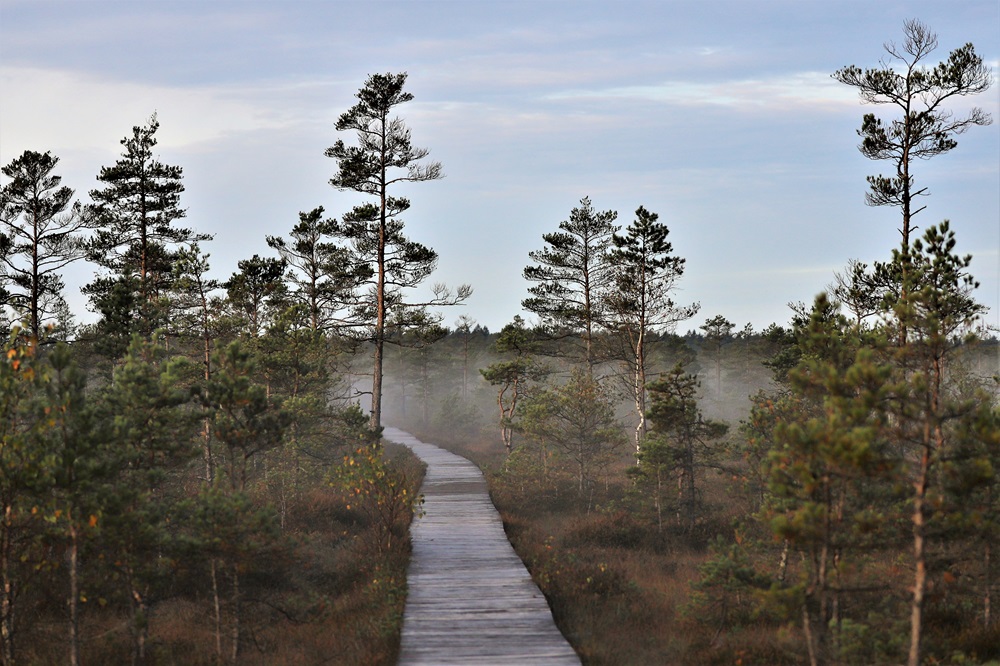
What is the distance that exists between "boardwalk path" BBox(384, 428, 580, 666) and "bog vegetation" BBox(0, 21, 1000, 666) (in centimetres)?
44

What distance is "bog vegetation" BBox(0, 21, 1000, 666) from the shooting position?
31.8ft

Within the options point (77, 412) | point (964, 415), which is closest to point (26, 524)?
point (77, 412)

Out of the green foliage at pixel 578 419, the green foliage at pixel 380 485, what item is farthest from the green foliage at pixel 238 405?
the green foliage at pixel 578 419

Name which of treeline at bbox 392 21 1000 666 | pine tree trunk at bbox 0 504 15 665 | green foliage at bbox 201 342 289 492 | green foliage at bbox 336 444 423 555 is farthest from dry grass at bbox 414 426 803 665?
pine tree trunk at bbox 0 504 15 665

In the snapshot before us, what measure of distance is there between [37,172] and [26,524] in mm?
19929

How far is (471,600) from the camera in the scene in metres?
13.8

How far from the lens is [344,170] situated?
30406mm

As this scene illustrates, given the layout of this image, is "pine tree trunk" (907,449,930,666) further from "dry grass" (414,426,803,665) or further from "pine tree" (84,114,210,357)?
"pine tree" (84,114,210,357)

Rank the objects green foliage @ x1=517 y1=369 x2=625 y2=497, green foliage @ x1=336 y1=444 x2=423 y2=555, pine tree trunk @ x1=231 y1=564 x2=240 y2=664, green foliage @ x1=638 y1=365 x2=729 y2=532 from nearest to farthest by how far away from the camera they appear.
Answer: pine tree trunk @ x1=231 y1=564 x2=240 y2=664 → green foliage @ x1=336 y1=444 x2=423 y2=555 → green foliage @ x1=638 y1=365 x2=729 y2=532 → green foliage @ x1=517 y1=369 x2=625 y2=497

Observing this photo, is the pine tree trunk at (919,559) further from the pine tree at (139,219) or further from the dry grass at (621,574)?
the pine tree at (139,219)

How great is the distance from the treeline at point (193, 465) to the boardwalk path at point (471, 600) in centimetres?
52

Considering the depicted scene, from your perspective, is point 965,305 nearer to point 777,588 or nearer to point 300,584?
point 777,588

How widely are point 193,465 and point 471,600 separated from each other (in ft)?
23.9

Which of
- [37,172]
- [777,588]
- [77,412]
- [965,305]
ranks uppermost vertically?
[37,172]
